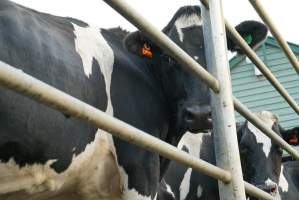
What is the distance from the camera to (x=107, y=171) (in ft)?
10.6

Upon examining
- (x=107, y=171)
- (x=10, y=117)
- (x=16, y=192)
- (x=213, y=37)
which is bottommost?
(x=107, y=171)

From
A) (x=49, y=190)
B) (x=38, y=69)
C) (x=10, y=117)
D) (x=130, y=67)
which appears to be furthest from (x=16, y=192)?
(x=130, y=67)

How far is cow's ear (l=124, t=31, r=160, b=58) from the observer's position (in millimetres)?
3609

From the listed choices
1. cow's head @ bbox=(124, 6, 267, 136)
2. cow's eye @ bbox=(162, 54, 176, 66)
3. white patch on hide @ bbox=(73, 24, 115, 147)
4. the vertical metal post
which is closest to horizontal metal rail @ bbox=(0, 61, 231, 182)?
the vertical metal post

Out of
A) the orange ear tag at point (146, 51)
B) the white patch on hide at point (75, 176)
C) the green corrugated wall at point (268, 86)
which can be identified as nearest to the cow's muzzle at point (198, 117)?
the orange ear tag at point (146, 51)

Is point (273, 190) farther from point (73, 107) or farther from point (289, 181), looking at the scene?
point (73, 107)

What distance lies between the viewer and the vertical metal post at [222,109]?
244cm

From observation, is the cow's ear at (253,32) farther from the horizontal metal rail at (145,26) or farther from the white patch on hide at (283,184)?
the white patch on hide at (283,184)

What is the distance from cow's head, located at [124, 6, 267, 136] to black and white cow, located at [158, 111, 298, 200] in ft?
5.96

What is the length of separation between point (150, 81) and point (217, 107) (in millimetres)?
1346

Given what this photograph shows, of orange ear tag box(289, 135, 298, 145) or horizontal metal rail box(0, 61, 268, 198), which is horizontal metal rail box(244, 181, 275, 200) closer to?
horizontal metal rail box(0, 61, 268, 198)

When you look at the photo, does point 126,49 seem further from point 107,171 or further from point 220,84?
point 220,84

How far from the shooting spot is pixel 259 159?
633 cm

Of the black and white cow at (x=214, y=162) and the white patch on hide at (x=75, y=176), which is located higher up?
the white patch on hide at (x=75, y=176)
